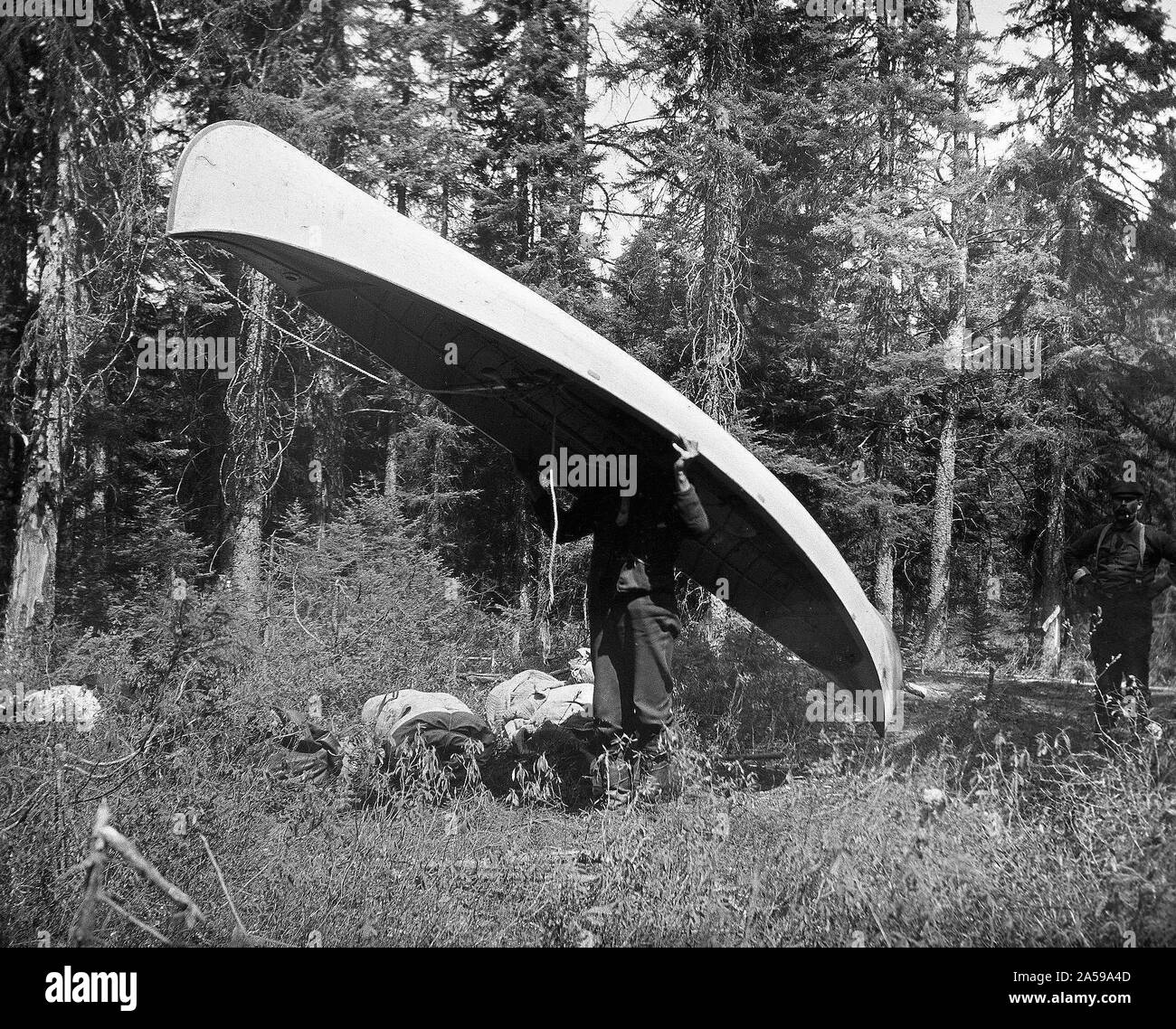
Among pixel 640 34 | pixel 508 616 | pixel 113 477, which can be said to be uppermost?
pixel 640 34

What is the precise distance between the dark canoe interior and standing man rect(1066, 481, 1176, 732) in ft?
6.05

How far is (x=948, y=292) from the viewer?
13055 millimetres

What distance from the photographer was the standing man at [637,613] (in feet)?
15.0

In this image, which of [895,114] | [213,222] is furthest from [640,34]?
[213,222]

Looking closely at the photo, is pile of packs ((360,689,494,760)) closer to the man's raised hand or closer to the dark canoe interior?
the dark canoe interior

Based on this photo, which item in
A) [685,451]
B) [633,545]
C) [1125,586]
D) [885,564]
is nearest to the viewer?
[685,451]

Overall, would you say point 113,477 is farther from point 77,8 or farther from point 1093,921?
Answer: point 1093,921

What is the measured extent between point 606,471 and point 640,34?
9.79 metres

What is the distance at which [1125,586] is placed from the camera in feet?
18.6

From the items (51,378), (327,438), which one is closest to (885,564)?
(327,438)

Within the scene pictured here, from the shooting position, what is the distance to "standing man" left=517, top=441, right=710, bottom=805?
4.56 m

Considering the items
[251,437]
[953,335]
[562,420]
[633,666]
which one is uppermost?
[953,335]

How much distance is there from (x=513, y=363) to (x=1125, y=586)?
431 cm

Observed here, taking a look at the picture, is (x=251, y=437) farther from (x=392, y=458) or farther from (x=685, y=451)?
(x=685, y=451)
